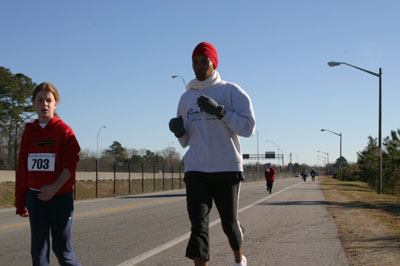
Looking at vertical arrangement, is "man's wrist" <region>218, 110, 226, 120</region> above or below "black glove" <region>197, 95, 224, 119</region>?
below

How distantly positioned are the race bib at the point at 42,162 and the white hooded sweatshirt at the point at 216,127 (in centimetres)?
115

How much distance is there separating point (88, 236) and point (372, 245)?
15.1ft

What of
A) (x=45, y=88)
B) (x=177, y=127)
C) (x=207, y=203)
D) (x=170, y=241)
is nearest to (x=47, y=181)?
(x=45, y=88)

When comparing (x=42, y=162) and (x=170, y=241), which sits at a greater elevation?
(x=42, y=162)

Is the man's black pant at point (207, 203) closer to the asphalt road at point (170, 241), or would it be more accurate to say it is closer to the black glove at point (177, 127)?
the black glove at point (177, 127)

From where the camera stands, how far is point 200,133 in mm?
4301

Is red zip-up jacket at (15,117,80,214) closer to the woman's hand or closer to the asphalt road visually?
the woman's hand

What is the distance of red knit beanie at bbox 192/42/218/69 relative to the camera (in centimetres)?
437

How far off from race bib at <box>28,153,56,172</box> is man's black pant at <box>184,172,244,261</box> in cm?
115

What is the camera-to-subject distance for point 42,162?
4.06 meters

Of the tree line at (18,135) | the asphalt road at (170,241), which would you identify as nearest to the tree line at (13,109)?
the tree line at (18,135)

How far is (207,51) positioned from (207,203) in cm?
136

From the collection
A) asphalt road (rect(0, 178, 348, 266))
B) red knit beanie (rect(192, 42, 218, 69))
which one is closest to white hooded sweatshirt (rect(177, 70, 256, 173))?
red knit beanie (rect(192, 42, 218, 69))

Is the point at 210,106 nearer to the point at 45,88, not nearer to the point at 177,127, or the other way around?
the point at 177,127
